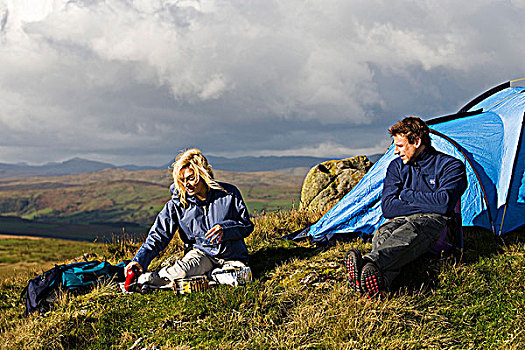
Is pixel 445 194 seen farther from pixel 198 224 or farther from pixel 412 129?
pixel 198 224

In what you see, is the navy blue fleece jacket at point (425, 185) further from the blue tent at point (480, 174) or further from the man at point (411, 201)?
the blue tent at point (480, 174)

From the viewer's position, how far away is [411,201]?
581cm

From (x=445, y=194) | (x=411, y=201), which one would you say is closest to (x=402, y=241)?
(x=411, y=201)

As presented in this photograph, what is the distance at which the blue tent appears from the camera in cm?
721

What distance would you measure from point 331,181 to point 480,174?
17.0 ft

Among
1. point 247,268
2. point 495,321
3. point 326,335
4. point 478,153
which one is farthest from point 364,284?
point 478,153

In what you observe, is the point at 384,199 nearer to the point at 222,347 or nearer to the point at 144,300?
the point at 222,347

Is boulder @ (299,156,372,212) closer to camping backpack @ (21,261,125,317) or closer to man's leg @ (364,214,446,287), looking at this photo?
man's leg @ (364,214,446,287)

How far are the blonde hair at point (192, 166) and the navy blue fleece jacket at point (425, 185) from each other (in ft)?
8.29

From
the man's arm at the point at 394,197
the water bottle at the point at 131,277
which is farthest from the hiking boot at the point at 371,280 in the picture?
the water bottle at the point at 131,277

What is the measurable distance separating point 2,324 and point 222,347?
12.7 feet

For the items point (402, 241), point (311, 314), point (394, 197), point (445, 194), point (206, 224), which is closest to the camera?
point (311, 314)

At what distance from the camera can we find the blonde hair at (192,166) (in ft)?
19.2

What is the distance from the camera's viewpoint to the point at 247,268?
5.86 metres
